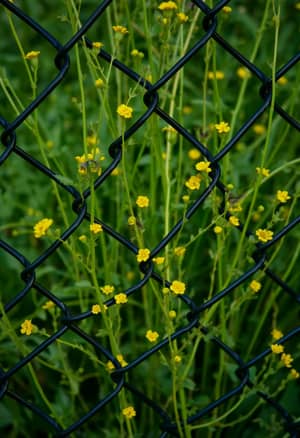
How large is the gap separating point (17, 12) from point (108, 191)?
2.73 feet

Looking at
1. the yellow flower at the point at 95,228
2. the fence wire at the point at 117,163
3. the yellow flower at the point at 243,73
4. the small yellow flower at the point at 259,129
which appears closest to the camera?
the fence wire at the point at 117,163

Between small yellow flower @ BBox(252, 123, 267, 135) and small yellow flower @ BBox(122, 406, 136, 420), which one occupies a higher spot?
small yellow flower @ BBox(252, 123, 267, 135)

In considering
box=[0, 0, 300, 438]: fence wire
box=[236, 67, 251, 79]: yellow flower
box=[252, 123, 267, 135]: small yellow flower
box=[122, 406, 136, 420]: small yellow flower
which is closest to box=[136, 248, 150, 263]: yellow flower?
box=[0, 0, 300, 438]: fence wire

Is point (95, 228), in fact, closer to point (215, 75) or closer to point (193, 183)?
point (193, 183)

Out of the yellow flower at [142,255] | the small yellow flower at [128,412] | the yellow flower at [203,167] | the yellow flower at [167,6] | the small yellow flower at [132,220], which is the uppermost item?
the yellow flower at [167,6]

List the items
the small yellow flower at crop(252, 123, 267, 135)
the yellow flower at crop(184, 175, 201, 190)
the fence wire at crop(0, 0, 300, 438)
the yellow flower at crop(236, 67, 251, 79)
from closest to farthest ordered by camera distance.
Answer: the fence wire at crop(0, 0, 300, 438), the yellow flower at crop(184, 175, 201, 190), the yellow flower at crop(236, 67, 251, 79), the small yellow flower at crop(252, 123, 267, 135)

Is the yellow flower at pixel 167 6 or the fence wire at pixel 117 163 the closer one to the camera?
the fence wire at pixel 117 163

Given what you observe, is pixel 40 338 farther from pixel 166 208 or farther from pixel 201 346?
pixel 166 208

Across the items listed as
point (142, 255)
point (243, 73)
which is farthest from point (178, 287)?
point (243, 73)

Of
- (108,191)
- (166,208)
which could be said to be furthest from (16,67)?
(166,208)

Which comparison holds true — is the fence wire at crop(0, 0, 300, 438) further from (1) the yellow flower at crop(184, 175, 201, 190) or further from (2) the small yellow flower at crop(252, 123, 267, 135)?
(2) the small yellow flower at crop(252, 123, 267, 135)

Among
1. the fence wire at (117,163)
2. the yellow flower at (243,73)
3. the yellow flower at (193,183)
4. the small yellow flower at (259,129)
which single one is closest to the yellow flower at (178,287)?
the fence wire at (117,163)

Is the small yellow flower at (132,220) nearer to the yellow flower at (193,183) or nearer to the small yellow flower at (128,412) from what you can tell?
the yellow flower at (193,183)

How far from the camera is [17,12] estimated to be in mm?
863
